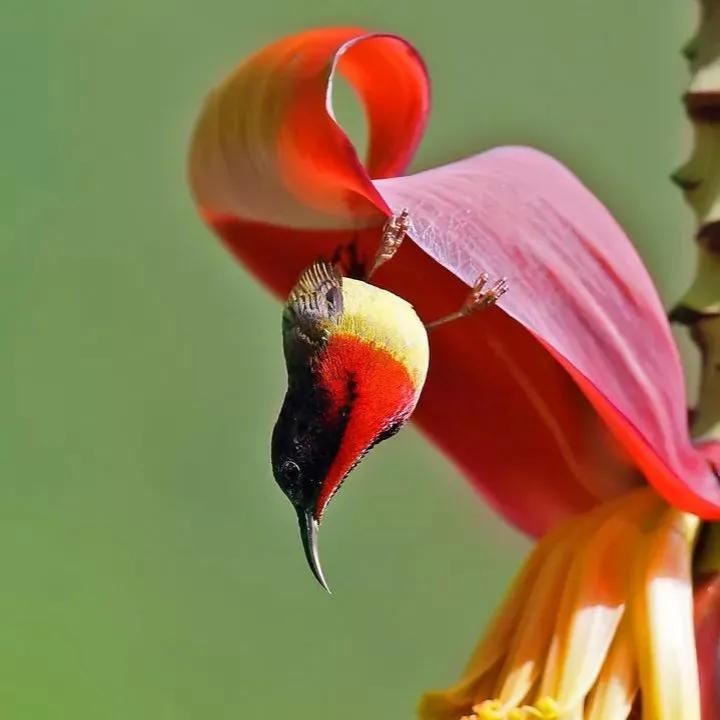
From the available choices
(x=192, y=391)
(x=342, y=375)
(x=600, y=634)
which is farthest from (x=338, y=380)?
(x=192, y=391)

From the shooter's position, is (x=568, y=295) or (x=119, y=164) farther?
(x=119, y=164)

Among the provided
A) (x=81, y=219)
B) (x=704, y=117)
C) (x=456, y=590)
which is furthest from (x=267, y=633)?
(x=704, y=117)

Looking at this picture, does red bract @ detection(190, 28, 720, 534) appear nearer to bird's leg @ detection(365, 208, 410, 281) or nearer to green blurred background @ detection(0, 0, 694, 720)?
bird's leg @ detection(365, 208, 410, 281)

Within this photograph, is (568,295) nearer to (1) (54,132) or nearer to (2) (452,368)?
(2) (452,368)

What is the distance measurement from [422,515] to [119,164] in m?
0.25

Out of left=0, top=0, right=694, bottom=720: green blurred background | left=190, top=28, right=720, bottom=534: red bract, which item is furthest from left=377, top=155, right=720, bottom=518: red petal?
left=0, top=0, right=694, bottom=720: green blurred background

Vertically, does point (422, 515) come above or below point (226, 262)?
below

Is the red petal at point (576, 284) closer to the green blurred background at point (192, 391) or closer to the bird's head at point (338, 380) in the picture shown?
the bird's head at point (338, 380)

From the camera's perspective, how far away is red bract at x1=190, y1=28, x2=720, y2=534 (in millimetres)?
250

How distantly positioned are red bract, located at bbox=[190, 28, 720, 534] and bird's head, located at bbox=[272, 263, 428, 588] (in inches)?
0.8

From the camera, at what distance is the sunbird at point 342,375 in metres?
0.25

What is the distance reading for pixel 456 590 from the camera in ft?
1.77

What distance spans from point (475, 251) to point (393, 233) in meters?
0.02

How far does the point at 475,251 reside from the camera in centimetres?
25
